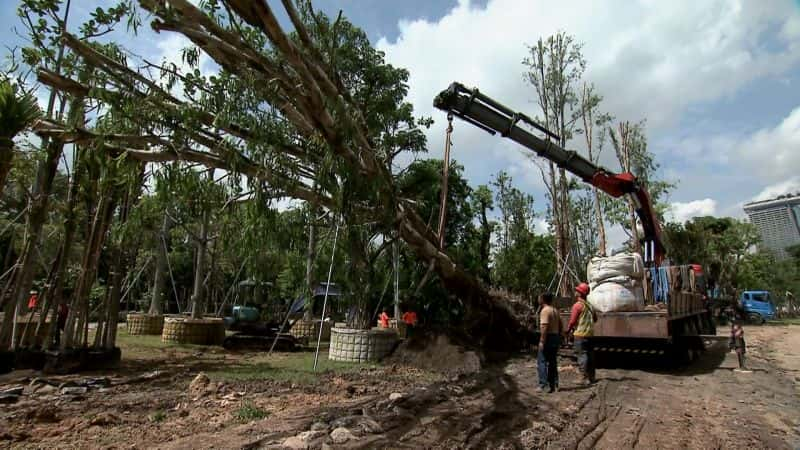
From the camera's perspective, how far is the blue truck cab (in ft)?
102

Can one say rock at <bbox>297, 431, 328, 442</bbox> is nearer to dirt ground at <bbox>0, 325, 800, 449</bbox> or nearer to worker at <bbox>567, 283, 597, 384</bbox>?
dirt ground at <bbox>0, 325, 800, 449</bbox>

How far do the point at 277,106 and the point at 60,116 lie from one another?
12.8 feet

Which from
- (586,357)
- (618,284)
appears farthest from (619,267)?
(586,357)

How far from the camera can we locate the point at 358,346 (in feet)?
33.2

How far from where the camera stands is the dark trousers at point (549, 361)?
23.0ft

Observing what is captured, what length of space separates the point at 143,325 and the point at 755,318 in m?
35.1

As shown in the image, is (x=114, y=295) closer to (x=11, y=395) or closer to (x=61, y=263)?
(x=61, y=263)

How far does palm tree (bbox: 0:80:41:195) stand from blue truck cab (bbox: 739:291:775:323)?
124 ft

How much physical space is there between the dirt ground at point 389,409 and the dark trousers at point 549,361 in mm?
190

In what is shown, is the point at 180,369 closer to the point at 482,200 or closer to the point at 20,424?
the point at 20,424

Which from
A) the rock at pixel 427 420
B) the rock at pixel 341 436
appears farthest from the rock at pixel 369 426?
the rock at pixel 427 420

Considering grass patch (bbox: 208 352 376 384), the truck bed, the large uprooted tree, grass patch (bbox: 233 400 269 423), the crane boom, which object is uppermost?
the crane boom

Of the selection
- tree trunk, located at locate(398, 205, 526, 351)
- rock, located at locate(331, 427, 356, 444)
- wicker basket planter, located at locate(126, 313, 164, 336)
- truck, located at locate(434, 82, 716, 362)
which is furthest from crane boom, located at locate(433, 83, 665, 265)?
wicker basket planter, located at locate(126, 313, 164, 336)

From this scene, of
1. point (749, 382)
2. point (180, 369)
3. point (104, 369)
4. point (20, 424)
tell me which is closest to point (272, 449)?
point (20, 424)
